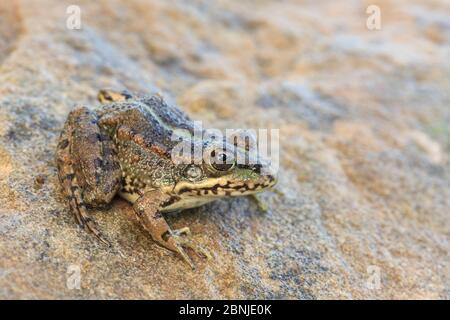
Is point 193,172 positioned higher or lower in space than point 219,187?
higher

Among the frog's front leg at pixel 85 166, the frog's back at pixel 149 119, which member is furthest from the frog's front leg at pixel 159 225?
the frog's back at pixel 149 119

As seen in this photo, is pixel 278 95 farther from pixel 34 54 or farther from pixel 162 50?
pixel 34 54

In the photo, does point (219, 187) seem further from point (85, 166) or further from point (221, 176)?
point (85, 166)

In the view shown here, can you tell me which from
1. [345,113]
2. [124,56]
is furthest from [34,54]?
[345,113]

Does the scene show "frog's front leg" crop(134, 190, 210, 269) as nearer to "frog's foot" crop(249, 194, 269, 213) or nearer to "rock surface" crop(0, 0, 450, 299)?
"rock surface" crop(0, 0, 450, 299)

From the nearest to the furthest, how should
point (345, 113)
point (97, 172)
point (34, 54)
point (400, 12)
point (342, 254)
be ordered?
point (97, 172)
point (342, 254)
point (34, 54)
point (345, 113)
point (400, 12)

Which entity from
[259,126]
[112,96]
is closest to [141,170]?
[112,96]
